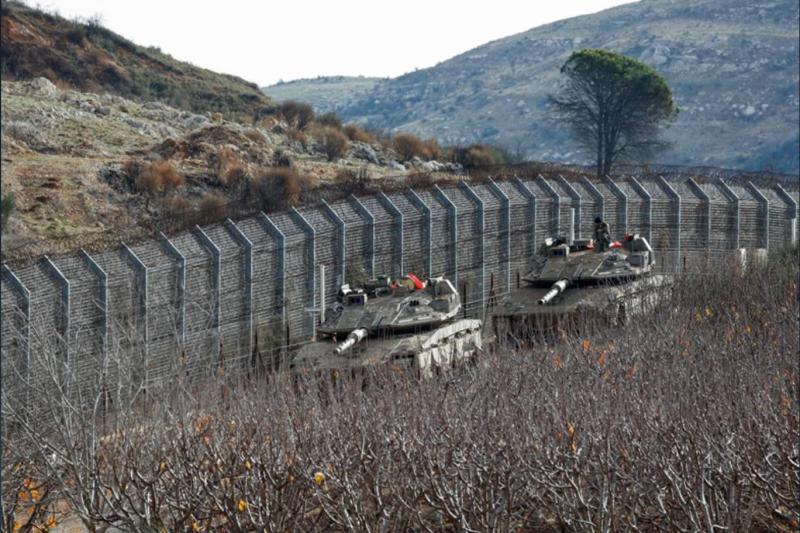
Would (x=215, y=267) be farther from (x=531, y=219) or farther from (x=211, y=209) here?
(x=531, y=219)

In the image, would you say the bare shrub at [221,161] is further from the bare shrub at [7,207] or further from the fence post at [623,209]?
the fence post at [623,209]

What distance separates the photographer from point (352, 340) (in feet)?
77.5

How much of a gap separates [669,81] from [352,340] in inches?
5038

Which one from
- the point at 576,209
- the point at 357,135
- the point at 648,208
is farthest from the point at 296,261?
the point at 357,135

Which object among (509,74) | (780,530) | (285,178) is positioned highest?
(509,74)

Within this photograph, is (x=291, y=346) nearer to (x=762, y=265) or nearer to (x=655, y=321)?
(x=655, y=321)

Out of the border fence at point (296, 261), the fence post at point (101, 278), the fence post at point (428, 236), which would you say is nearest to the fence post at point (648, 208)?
the border fence at point (296, 261)

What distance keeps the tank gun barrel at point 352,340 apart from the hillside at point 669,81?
96429mm

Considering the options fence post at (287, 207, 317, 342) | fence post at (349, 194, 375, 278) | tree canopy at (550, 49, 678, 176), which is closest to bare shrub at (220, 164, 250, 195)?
fence post at (349, 194, 375, 278)

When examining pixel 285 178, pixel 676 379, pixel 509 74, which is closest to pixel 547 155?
pixel 509 74

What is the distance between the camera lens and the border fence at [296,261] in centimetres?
2216

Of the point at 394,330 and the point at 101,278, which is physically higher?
the point at 101,278

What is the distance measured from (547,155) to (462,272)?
10421cm

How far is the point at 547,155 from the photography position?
446ft
